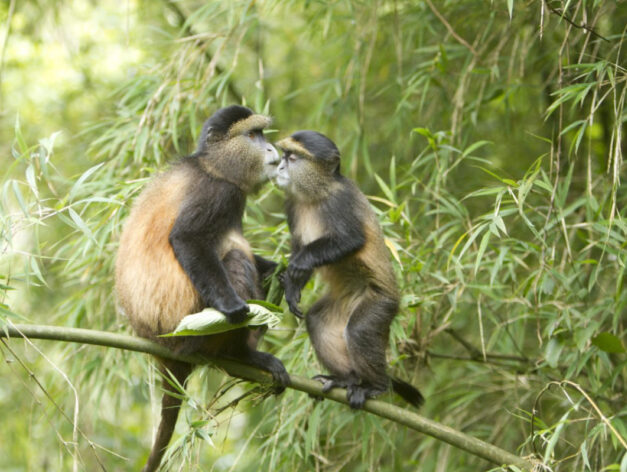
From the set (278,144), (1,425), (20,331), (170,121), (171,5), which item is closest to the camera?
(20,331)

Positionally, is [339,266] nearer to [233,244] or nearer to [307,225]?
[307,225]

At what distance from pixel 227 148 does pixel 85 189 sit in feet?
2.71

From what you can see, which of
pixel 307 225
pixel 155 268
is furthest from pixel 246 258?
pixel 307 225

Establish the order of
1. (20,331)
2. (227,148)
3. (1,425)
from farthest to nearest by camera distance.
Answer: (1,425), (227,148), (20,331)

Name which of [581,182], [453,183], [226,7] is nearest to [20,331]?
[226,7]

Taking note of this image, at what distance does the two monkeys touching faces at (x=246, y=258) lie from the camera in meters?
3.41

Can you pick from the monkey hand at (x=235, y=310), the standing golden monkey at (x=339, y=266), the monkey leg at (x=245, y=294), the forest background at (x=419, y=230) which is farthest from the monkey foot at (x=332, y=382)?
the monkey hand at (x=235, y=310)

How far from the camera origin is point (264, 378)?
3369mm

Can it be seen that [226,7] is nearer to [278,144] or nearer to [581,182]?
[278,144]

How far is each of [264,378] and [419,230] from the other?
→ 1.82 m

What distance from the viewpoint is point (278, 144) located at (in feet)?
13.6

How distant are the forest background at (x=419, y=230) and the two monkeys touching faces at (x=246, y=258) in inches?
6.0

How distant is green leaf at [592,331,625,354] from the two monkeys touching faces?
96cm

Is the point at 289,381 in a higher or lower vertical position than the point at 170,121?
lower
